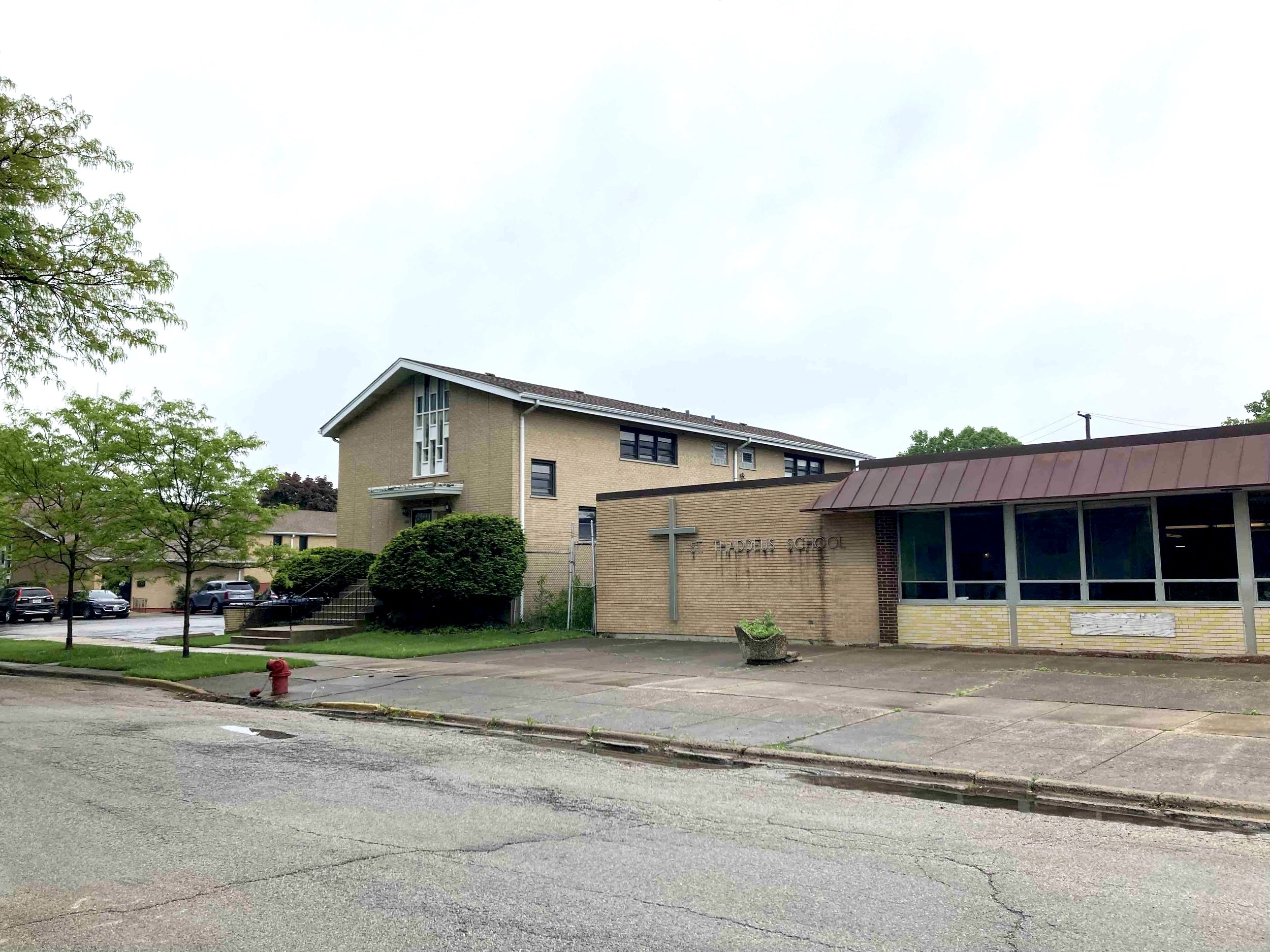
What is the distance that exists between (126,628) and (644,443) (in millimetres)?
20900

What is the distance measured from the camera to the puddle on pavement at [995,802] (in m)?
7.05

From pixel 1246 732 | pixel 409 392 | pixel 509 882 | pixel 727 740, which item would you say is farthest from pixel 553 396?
pixel 509 882

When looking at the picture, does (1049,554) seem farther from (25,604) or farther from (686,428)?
(25,604)

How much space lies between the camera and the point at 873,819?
7168 millimetres

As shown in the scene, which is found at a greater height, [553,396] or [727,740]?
[553,396]

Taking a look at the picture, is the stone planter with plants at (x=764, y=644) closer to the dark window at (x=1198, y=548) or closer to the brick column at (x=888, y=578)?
the brick column at (x=888, y=578)

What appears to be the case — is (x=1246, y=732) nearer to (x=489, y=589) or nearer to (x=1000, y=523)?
(x=1000, y=523)

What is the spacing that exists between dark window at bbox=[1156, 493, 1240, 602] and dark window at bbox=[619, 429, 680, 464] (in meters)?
16.7

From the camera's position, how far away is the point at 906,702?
40.5ft

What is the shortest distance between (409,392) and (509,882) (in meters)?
26.0

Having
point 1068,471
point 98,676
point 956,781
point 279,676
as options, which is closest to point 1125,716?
point 956,781

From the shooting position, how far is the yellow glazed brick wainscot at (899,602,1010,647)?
17766 millimetres

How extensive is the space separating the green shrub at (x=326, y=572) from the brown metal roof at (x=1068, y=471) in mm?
14626

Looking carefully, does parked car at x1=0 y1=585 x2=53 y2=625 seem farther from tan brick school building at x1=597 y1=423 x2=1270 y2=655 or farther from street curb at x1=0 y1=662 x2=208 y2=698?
tan brick school building at x1=597 y1=423 x2=1270 y2=655
